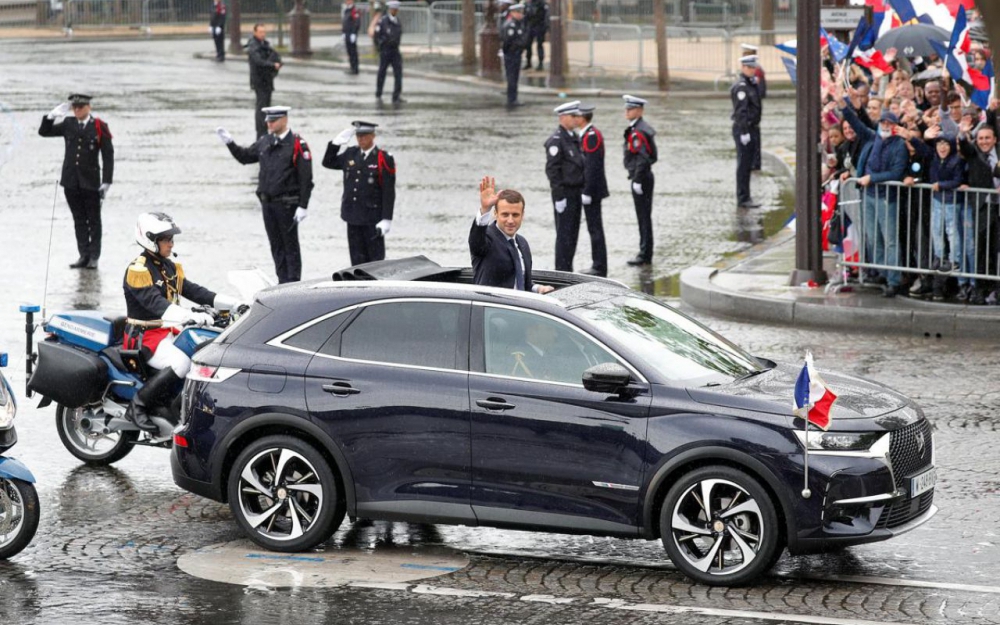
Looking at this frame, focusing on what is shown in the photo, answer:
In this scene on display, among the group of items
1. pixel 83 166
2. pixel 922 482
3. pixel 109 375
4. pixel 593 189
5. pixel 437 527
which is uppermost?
pixel 83 166

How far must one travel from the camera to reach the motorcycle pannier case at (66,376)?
10.5m

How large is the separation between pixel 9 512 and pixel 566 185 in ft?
32.9

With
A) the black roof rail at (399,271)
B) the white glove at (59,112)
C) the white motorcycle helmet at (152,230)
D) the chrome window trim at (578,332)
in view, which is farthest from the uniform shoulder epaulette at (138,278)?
the white glove at (59,112)

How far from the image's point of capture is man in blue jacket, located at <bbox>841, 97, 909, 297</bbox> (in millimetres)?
16031

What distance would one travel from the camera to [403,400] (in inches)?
344

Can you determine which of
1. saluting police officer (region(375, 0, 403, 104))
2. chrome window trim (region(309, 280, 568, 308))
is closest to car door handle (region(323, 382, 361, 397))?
chrome window trim (region(309, 280, 568, 308))

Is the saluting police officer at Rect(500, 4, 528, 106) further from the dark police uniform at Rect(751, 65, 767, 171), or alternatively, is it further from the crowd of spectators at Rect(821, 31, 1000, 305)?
the crowd of spectators at Rect(821, 31, 1000, 305)

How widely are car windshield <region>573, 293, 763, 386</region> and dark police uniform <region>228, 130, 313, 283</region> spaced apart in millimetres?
8380

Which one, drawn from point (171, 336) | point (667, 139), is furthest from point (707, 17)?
point (171, 336)

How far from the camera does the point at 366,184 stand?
1712 centimetres

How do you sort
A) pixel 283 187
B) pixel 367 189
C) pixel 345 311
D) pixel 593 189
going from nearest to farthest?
pixel 345 311 → pixel 367 189 → pixel 283 187 → pixel 593 189

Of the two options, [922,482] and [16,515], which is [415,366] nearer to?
[16,515]

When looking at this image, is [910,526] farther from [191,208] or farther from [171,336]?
[191,208]

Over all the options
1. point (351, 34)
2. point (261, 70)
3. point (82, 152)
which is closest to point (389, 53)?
point (351, 34)
